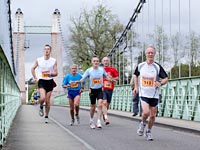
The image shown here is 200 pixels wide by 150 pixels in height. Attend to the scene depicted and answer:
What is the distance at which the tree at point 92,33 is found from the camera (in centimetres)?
5619

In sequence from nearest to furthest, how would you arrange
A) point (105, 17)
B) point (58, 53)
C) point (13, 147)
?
point (13, 147)
point (105, 17)
point (58, 53)

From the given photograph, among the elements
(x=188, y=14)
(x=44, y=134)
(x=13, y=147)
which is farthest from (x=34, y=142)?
(x=188, y=14)

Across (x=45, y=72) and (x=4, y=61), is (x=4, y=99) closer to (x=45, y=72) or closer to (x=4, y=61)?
(x=4, y=61)

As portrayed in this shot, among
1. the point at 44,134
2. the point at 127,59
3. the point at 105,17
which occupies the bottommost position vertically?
the point at 44,134

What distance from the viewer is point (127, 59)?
3312 centimetres

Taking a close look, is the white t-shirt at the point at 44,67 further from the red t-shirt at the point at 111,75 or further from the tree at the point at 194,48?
the tree at the point at 194,48

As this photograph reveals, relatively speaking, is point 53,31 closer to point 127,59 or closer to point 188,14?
point 127,59

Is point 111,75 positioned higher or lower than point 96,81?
higher

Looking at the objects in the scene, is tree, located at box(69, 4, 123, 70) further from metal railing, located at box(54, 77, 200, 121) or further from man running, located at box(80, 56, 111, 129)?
man running, located at box(80, 56, 111, 129)

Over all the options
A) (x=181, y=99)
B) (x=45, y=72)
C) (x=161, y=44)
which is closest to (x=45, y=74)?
(x=45, y=72)

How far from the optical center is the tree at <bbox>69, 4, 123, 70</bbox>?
5619 cm

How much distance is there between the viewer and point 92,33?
57125 mm

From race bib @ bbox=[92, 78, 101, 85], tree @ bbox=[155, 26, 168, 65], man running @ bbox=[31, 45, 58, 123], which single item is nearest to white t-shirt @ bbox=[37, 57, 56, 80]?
man running @ bbox=[31, 45, 58, 123]

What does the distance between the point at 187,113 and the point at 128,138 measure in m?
6.76
